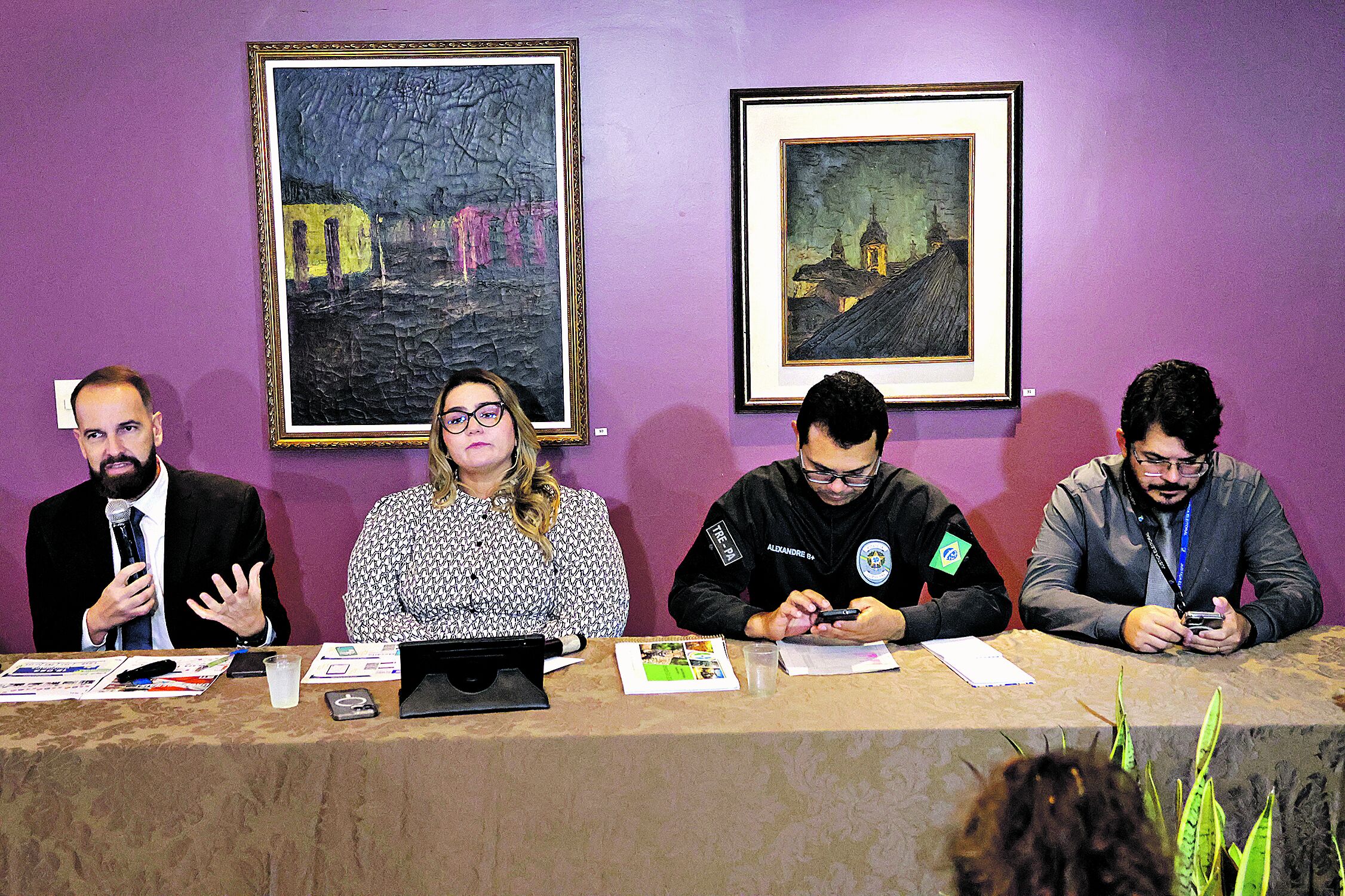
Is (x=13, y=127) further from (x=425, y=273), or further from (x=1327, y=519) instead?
(x=1327, y=519)

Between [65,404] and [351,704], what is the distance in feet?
6.68

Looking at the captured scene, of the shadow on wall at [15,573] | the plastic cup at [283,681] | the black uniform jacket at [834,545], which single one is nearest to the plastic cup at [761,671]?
the black uniform jacket at [834,545]

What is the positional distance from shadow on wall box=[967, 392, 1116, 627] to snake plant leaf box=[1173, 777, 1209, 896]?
6.17ft

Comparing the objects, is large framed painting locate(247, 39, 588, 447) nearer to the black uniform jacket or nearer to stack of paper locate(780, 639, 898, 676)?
the black uniform jacket

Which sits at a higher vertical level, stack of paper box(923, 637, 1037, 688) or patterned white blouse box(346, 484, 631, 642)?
patterned white blouse box(346, 484, 631, 642)

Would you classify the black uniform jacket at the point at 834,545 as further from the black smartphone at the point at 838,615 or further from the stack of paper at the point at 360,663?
the stack of paper at the point at 360,663

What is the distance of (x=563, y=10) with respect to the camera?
300 centimetres

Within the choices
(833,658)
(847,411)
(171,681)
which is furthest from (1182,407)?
(171,681)

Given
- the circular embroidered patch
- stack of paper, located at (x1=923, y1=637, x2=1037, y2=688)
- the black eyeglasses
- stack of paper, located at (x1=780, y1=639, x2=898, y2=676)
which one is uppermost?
the black eyeglasses

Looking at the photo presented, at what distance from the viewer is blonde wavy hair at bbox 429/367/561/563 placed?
101 inches

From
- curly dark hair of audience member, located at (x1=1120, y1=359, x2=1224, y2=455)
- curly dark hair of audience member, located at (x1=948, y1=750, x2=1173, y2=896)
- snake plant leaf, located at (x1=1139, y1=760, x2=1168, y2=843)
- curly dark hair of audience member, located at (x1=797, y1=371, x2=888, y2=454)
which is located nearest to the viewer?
curly dark hair of audience member, located at (x1=948, y1=750, x2=1173, y2=896)

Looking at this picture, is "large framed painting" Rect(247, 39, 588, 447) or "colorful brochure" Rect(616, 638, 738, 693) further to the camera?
A: "large framed painting" Rect(247, 39, 588, 447)

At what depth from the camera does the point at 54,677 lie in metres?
1.99

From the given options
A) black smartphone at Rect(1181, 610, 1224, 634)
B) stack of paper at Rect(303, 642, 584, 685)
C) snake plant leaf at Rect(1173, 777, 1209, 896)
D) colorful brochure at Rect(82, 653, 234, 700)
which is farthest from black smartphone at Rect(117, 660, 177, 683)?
black smartphone at Rect(1181, 610, 1224, 634)
